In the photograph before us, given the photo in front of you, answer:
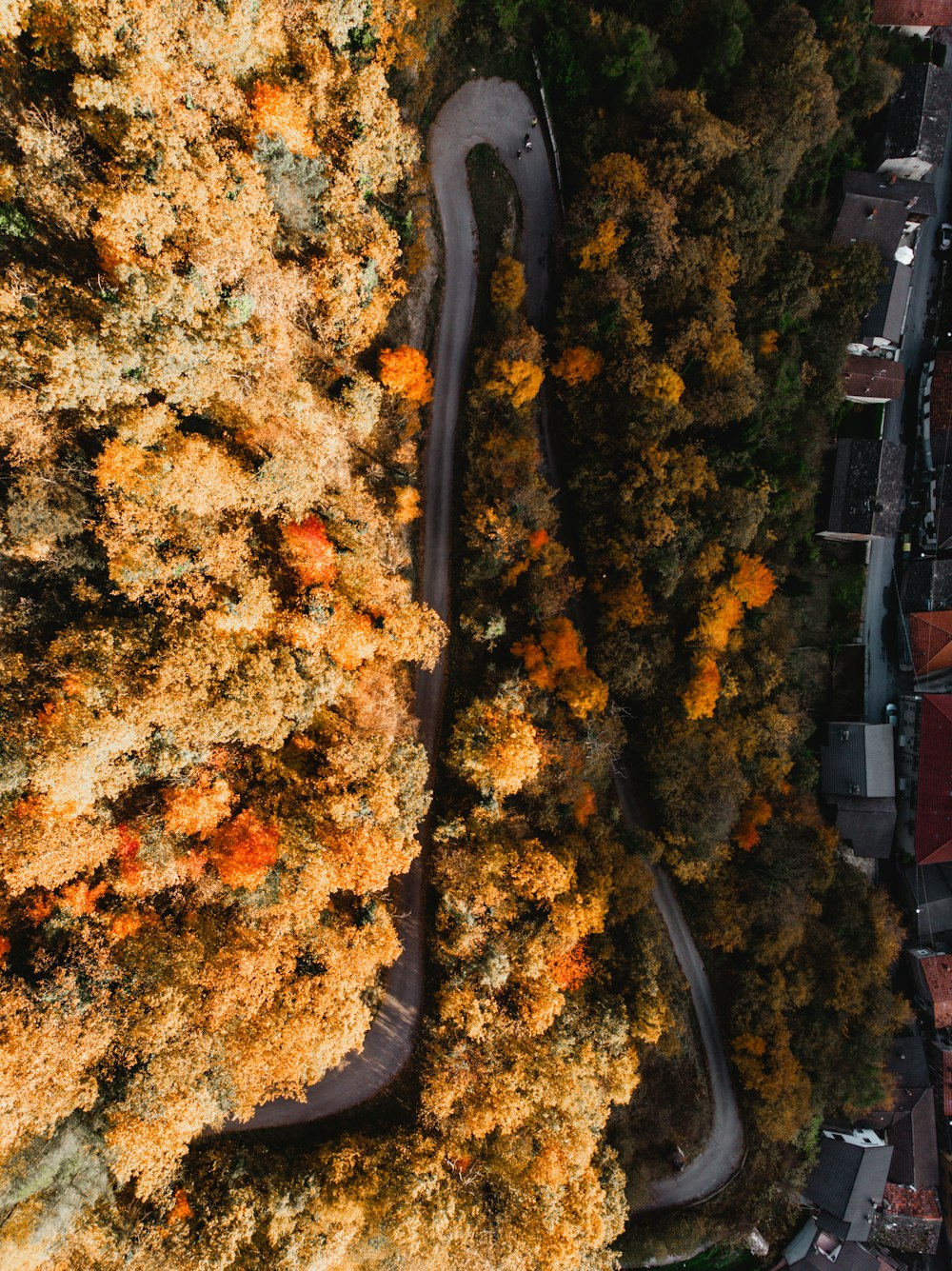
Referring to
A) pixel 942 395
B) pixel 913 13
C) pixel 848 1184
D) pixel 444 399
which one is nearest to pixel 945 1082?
pixel 848 1184

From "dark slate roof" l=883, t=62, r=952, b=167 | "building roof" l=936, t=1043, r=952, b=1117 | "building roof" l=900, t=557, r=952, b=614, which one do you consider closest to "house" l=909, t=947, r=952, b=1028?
"building roof" l=936, t=1043, r=952, b=1117

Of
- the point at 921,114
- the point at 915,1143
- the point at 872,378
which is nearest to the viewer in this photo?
the point at 921,114

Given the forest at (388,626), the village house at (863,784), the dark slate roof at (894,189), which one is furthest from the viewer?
the village house at (863,784)

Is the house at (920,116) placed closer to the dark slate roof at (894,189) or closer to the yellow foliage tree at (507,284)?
the dark slate roof at (894,189)

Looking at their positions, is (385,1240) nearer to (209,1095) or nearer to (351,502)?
(209,1095)

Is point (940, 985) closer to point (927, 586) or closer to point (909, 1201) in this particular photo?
point (909, 1201)

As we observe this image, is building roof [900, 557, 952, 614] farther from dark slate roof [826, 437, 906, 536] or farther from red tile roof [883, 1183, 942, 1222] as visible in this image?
red tile roof [883, 1183, 942, 1222]

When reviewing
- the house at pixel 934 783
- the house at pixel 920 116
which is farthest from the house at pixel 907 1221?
the house at pixel 920 116

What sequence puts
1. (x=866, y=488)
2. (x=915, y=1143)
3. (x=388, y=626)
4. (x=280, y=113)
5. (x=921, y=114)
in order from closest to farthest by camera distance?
(x=280, y=113) → (x=388, y=626) → (x=921, y=114) → (x=866, y=488) → (x=915, y=1143)
